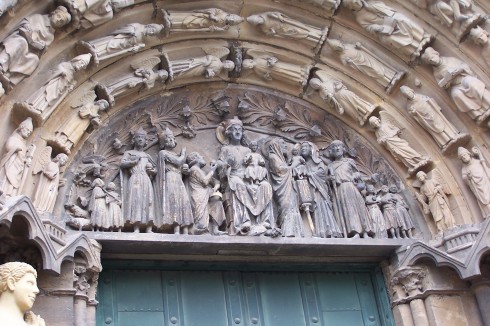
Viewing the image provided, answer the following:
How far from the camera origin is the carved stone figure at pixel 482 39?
5570 mm

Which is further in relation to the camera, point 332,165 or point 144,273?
point 332,165

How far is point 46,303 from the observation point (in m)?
4.62

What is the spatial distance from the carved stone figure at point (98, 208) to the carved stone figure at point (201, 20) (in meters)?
1.44

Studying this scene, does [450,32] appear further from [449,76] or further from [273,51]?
[273,51]

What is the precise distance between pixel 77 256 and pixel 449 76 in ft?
10.5

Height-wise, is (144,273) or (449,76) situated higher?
(449,76)

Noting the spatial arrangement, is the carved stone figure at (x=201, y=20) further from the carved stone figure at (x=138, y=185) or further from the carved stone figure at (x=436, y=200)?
the carved stone figure at (x=436, y=200)

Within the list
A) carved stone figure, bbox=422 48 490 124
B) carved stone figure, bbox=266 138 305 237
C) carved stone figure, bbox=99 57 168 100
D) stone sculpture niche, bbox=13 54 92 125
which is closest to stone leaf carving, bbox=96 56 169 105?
carved stone figure, bbox=99 57 168 100

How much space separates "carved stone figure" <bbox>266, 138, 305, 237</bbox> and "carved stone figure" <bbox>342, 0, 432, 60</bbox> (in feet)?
4.15

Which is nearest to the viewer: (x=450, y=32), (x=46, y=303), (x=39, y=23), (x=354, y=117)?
(x=46, y=303)

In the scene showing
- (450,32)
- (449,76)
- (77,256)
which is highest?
(450,32)

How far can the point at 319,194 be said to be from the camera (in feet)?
19.1

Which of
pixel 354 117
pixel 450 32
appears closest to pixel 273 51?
pixel 354 117

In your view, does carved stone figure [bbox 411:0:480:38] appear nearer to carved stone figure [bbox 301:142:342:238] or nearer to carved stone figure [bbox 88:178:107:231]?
carved stone figure [bbox 301:142:342:238]
